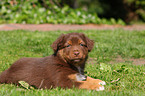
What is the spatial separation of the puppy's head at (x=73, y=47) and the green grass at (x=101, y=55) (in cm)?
59

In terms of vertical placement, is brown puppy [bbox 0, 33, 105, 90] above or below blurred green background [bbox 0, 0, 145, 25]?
below

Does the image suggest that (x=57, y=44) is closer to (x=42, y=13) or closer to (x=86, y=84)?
(x=86, y=84)

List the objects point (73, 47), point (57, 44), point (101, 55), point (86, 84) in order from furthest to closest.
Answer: point (101, 55)
point (57, 44)
point (73, 47)
point (86, 84)

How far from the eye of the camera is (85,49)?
4.88 m

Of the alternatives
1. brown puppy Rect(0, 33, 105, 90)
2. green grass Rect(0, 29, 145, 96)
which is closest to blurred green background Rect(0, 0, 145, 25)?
green grass Rect(0, 29, 145, 96)

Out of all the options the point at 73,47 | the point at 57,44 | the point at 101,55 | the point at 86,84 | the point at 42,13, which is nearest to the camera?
the point at 86,84

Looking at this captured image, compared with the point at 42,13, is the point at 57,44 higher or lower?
lower

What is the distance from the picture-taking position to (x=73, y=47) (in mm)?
4641

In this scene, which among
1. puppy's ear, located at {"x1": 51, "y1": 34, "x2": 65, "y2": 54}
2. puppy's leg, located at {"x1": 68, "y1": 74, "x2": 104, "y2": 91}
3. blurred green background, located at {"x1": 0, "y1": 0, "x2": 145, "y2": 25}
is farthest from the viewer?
blurred green background, located at {"x1": 0, "y1": 0, "x2": 145, "y2": 25}

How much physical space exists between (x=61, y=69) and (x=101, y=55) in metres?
3.46

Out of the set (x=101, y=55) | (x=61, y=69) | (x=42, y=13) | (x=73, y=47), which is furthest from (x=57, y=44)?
(x=42, y=13)

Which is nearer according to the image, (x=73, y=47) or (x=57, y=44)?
(x=73, y=47)

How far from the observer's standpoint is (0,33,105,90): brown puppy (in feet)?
14.8

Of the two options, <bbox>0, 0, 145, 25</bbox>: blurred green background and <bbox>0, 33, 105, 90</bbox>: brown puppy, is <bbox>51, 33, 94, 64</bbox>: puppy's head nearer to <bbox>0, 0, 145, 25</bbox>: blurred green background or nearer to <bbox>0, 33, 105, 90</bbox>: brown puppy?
<bbox>0, 33, 105, 90</bbox>: brown puppy
